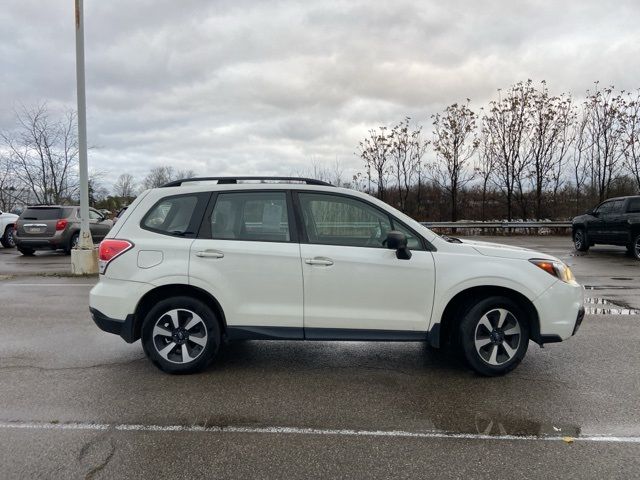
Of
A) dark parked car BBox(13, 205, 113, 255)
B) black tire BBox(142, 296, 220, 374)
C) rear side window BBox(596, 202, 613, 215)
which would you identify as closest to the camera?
black tire BBox(142, 296, 220, 374)

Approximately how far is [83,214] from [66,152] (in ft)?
61.3

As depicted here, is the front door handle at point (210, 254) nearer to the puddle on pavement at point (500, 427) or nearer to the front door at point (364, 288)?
the front door at point (364, 288)

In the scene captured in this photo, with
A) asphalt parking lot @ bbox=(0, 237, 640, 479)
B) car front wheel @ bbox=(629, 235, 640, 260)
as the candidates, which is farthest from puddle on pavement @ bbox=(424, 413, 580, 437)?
car front wheel @ bbox=(629, 235, 640, 260)

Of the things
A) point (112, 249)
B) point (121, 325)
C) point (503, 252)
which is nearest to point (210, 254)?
point (112, 249)

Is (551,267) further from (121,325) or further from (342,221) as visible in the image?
(121,325)

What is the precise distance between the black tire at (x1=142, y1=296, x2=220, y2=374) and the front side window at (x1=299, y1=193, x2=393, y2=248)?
1.25m

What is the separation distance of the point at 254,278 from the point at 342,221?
1.01 metres

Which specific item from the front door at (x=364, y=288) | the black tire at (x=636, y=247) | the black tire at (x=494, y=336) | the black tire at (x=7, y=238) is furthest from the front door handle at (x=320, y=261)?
the black tire at (x=7, y=238)

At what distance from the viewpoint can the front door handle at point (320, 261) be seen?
4.32 meters

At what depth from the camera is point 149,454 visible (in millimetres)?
3092

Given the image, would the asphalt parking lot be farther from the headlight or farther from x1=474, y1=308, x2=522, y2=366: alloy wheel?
the headlight

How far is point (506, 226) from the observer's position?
23.9 metres

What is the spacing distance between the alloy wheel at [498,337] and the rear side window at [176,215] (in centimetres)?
287

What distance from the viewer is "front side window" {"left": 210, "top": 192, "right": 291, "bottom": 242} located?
4.48m
